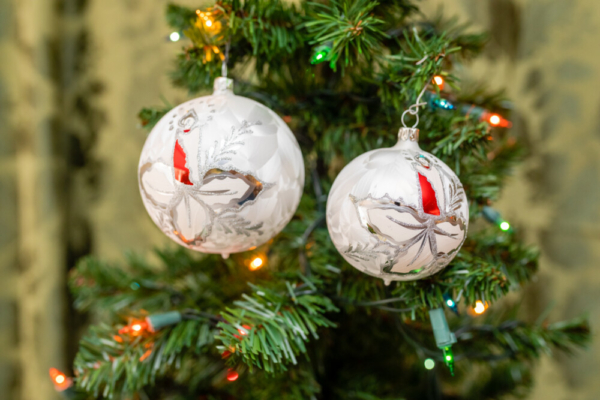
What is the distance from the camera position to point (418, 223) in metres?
0.25

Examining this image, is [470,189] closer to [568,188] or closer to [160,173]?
[160,173]

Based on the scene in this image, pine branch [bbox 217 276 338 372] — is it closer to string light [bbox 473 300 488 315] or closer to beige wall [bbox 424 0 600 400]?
string light [bbox 473 300 488 315]

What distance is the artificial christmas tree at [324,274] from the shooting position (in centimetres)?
30

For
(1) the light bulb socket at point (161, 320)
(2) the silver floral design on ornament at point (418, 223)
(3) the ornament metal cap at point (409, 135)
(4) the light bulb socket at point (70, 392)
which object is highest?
(3) the ornament metal cap at point (409, 135)

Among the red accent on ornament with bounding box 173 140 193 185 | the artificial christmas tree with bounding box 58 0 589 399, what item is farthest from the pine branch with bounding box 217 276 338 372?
the red accent on ornament with bounding box 173 140 193 185

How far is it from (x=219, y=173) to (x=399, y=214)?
0.11 metres

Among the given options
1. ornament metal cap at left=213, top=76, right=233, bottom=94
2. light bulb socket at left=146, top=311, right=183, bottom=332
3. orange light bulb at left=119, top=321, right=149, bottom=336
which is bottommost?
orange light bulb at left=119, top=321, right=149, bottom=336

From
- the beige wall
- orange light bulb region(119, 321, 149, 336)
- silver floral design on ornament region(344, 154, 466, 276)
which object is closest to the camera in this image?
silver floral design on ornament region(344, 154, 466, 276)

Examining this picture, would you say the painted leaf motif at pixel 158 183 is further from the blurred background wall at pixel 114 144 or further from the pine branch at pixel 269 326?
the blurred background wall at pixel 114 144

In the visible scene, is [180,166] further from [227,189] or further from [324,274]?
[324,274]

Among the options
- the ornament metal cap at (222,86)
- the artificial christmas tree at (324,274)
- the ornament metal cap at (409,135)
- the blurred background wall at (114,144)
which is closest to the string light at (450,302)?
the artificial christmas tree at (324,274)

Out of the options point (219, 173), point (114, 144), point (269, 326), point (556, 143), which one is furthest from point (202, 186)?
point (556, 143)

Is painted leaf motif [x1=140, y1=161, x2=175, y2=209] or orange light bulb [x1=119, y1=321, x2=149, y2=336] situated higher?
painted leaf motif [x1=140, y1=161, x2=175, y2=209]

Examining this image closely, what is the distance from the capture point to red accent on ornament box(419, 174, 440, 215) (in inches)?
9.7
